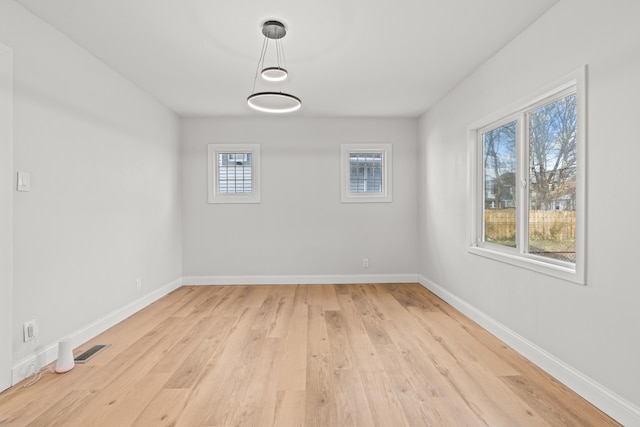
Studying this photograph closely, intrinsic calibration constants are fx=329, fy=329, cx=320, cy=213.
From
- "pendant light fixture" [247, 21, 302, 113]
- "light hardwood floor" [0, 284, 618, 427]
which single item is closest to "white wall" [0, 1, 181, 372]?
"light hardwood floor" [0, 284, 618, 427]

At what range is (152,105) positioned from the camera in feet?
14.0

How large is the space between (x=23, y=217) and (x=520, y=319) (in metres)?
3.89

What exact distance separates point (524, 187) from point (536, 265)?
29.3 inches

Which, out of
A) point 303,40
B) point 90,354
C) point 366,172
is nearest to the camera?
point 90,354

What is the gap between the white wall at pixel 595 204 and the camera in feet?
5.91

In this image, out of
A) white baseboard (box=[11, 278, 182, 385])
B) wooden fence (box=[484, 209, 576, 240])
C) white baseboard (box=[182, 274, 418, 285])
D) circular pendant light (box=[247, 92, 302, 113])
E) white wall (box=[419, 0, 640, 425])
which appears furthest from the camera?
white baseboard (box=[182, 274, 418, 285])

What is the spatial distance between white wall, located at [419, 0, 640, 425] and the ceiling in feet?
1.06

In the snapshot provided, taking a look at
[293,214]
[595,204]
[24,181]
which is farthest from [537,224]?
[24,181]

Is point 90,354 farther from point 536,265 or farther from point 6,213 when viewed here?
point 536,265

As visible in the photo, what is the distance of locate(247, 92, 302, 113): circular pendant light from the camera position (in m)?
2.86

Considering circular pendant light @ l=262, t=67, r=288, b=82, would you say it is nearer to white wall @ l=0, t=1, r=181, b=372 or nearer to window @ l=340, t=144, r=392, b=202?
white wall @ l=0, t=1, r=181, b=372

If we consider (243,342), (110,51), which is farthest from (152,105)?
(243,342)

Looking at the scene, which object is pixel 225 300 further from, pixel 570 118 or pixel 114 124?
pixel 570 118

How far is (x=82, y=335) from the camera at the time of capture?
9.59 ft
